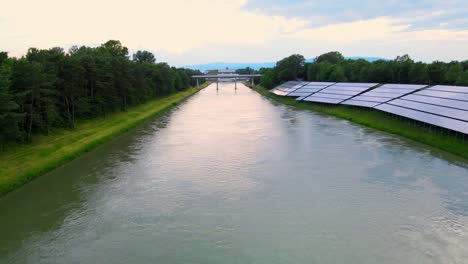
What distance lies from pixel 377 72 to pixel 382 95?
69.5 ft

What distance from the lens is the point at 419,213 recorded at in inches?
643

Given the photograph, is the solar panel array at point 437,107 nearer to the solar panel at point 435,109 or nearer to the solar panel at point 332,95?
the solar panel at point 435,109

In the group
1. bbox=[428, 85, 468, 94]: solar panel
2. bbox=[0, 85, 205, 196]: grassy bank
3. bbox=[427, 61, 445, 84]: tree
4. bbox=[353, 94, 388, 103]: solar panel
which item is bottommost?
bbox=[0, 85, 205, 196]: grassy bank

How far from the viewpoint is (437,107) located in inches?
1351

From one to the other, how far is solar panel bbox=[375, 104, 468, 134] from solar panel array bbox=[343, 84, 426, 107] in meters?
4.46

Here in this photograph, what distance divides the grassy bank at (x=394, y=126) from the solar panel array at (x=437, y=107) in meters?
1.01

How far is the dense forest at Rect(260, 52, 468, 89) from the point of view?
59562 millimetres

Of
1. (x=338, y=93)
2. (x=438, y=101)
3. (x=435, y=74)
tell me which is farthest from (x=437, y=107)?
(x=435, y=74)

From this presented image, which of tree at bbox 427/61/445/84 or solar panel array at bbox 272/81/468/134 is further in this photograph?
tree at bbox 427/61/445/84

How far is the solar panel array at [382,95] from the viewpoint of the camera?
151 feet

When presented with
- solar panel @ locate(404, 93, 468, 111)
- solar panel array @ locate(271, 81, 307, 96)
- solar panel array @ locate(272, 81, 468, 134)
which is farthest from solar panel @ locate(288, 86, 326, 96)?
solar panel @ locate(404, 93, 468, 111)

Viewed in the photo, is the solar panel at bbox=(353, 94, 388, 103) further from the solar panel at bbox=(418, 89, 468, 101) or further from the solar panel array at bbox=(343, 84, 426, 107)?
the solar panel at bbox=(418, 89, 468, 101)

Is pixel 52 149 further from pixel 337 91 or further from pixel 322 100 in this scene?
pixel 337 91

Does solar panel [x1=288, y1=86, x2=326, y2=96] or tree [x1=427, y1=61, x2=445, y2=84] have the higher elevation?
tree [x1=427, y1=61, x2=445, y2=84]
